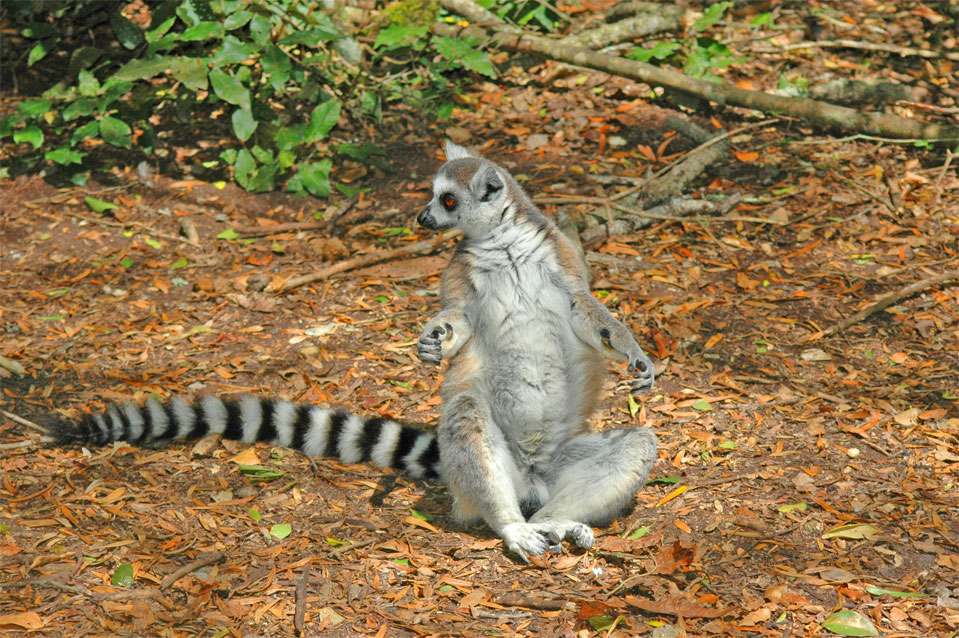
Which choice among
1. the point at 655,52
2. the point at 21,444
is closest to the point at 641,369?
the point at 21,444

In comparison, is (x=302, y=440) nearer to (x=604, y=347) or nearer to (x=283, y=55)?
(x=604, y=347)

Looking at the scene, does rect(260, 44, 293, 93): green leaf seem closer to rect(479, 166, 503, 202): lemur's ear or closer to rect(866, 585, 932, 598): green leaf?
rect(479, 166, 503, 202): lemur's ear

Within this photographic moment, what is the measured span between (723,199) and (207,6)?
4060mm

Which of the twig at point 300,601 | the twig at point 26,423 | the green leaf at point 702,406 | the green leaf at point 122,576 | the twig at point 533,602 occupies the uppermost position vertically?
the green leaf at point 702,406

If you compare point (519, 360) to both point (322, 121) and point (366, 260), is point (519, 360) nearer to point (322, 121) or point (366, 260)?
point (366, 260)

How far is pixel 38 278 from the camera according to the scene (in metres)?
6.20

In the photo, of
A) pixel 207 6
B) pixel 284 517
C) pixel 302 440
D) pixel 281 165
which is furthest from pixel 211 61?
pixel 284 517

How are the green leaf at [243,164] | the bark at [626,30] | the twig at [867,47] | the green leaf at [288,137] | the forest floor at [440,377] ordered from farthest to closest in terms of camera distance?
the bark at [626,30] < the twig at [867,47] < the green leaf at [243,164] < the green leaf at [288,137] < the forest floor at [440,377]

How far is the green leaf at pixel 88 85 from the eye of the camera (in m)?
6.77

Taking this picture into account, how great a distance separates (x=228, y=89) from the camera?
21.6ft

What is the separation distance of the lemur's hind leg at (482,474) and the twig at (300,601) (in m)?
0.75

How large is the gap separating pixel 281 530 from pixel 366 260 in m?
2.58

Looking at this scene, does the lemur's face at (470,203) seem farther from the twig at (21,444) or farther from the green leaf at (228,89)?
the green leaf at (228,89)

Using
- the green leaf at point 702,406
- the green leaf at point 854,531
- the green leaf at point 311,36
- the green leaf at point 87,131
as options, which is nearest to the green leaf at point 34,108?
the green leaf at point 87,131
